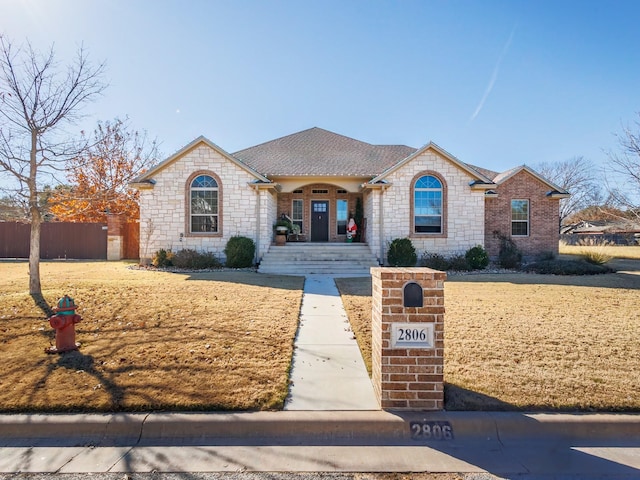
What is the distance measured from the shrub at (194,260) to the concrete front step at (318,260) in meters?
2.09

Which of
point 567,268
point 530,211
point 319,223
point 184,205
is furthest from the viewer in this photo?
point 319,223

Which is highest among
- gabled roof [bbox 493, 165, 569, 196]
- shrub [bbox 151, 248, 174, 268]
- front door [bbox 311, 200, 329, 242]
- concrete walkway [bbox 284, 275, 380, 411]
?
gabled roof [bbox 493, 165, 569, 196]

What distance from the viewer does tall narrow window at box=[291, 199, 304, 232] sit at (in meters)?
18.0

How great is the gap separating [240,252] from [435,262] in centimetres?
801

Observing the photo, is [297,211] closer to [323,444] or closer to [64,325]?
[64,325]

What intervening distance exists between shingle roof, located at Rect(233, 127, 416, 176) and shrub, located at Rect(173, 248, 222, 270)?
460 centimetres

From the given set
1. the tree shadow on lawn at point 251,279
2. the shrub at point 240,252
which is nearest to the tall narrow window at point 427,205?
the tree shadow on lawn at point 251,279

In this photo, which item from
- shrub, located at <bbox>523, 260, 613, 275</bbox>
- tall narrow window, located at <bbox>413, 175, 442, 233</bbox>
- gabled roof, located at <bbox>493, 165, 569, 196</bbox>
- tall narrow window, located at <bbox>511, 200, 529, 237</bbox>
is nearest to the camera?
shrub, located at <bbox>523, 260, 613, 275</bbox>

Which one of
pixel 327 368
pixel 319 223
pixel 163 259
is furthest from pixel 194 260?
pixel 327 368

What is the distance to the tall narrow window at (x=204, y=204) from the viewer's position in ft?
48.3

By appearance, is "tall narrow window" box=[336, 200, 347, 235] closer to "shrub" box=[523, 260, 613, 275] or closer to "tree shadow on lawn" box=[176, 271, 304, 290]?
"tree shadow on lawn" box=[176, 271, 304, 290]

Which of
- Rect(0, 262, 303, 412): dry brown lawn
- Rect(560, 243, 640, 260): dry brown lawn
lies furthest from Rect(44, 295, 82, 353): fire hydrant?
Rect(560, 243, 640, 260): dry brown lawn

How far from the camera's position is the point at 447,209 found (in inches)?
588

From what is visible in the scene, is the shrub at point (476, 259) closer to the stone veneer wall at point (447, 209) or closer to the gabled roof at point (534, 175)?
the stone veneer wall at point (447, 209)
